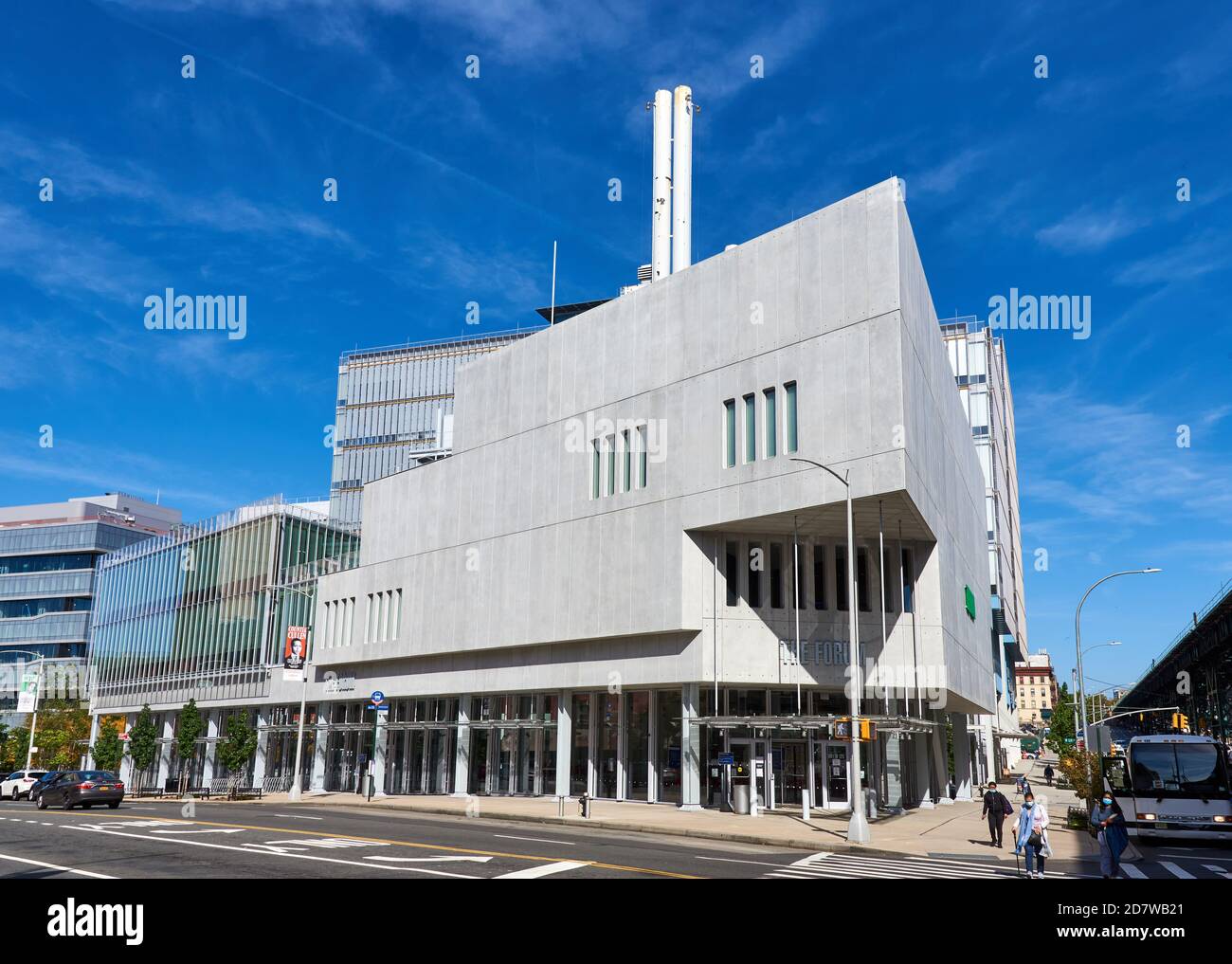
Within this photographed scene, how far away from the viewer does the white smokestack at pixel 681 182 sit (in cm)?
6669

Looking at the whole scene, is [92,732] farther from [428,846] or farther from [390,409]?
[428,846]

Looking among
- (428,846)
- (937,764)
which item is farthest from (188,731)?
(428,846)

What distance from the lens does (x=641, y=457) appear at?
4188 cm

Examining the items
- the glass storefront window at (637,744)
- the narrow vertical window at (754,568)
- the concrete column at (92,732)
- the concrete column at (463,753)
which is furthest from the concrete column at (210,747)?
the narrow vertical window at (754,568)

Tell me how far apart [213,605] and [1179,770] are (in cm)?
6166

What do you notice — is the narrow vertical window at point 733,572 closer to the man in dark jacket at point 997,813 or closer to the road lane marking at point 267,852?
the man in dark jacket at point 997,813

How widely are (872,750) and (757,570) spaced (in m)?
8.38

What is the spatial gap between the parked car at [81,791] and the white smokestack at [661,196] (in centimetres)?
4291

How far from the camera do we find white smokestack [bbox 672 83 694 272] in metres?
66.7

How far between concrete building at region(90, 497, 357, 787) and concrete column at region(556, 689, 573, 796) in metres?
21.7

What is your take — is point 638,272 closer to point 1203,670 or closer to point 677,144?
point 677,144

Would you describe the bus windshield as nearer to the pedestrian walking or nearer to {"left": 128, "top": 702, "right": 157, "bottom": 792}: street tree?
the pedestrian walking

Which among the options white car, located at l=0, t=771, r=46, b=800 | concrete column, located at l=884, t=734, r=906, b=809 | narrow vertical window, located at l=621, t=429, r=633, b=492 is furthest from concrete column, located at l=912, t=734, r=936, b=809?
white car, located at l=0, t=771, r=46, b=800
